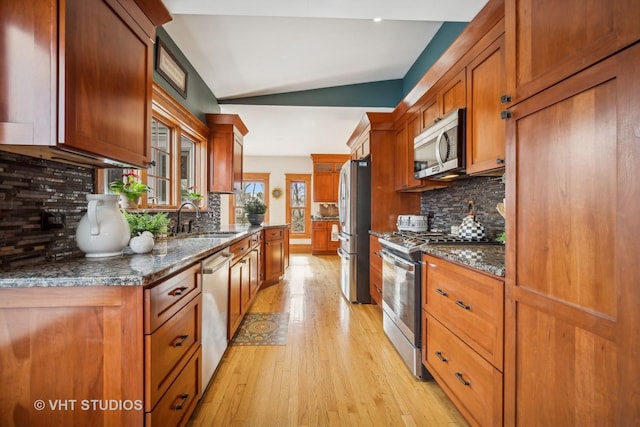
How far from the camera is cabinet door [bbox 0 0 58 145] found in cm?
99

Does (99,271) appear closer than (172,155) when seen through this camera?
Yes

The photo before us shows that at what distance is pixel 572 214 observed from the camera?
899mm

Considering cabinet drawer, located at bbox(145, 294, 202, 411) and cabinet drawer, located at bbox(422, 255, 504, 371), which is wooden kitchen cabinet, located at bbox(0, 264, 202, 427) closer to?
cabinet drawer, located at bbox(145, 294, 202, 411)

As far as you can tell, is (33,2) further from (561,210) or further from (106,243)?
(561,210)

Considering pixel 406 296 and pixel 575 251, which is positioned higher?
pixel 575 251

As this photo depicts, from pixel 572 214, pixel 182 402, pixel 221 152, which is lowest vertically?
pixel 182 402

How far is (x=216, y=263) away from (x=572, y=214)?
1.76 meters

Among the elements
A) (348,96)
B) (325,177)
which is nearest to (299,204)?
(325,177)

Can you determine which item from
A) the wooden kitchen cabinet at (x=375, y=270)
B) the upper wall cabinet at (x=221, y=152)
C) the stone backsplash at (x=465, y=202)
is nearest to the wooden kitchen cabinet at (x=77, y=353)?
the stone backsplash at (x=465, y=202)

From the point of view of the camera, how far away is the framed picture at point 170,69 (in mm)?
2517

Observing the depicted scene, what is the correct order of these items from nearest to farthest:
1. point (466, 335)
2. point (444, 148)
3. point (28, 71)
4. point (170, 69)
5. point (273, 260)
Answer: point (28, 71)
point (466, 335)
point (444, 148)
point (170, 69)
point (273, 260)

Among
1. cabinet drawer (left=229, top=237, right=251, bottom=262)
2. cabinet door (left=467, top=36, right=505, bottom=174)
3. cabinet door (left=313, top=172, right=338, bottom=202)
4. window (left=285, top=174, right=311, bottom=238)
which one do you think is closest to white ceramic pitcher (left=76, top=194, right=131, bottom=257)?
cabinet drawer (left=229, top=237, right=251, bottom=262)

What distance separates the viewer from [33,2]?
3.28 ft

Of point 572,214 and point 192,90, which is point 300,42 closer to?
point 192,90
